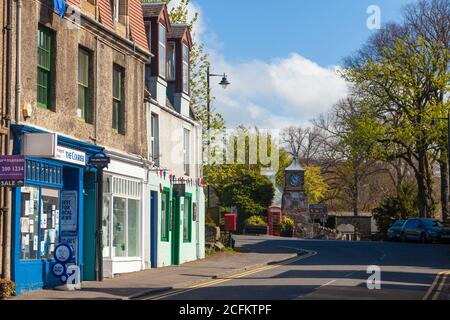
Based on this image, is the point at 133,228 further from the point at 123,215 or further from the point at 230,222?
the point at 230,222

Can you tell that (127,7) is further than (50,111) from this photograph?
Yes

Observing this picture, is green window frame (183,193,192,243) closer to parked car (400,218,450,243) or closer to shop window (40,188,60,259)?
shop window (40,188,60,259)

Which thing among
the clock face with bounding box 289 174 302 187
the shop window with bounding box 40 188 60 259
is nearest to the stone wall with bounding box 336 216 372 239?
the clock face with bounding box 289 174 302 187

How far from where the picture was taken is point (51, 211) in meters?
20.8

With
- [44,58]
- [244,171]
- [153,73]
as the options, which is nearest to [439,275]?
[153,73]

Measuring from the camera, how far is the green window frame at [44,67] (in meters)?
20.0

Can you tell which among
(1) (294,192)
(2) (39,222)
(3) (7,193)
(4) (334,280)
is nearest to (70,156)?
(2) (39,222)

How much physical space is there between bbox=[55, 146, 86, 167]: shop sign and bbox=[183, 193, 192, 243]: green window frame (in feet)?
34.7

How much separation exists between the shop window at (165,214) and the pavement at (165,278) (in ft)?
4.10

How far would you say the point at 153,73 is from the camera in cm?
2883

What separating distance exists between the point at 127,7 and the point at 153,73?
11.2ft

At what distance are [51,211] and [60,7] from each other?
495 cm

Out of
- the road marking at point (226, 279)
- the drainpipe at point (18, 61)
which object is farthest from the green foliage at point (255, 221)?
the drainpipe at point (18, 61)
